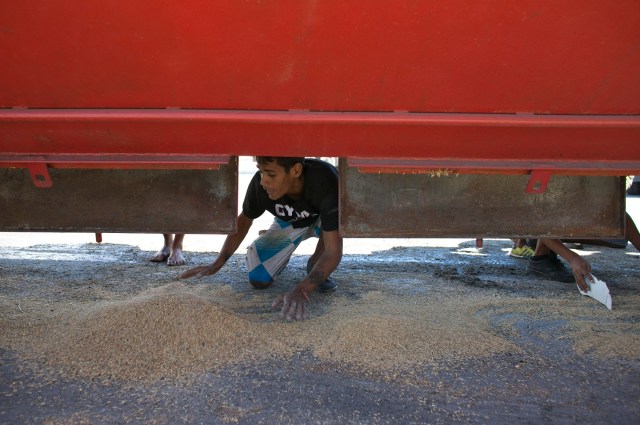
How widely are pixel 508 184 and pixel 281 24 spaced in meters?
1.43

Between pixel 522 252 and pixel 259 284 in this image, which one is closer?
pixel 259 284

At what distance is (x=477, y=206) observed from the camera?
2367 millimetres

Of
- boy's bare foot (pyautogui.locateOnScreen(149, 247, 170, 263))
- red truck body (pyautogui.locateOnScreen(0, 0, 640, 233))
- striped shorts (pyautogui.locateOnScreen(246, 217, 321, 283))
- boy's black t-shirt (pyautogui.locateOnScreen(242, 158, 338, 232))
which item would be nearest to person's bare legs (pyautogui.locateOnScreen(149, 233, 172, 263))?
boy's bare foot (pyautogui.locateOnScreen(149, 247, 170, 263))

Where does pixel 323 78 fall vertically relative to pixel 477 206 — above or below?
above

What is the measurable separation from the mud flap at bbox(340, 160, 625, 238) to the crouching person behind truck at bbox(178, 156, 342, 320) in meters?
0.40

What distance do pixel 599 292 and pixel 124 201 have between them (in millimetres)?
2491

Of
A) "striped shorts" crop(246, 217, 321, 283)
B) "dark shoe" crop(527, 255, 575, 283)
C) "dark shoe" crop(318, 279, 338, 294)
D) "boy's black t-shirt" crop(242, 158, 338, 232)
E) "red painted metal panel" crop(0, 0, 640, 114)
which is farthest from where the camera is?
"dark shoe" crop(527, 255, 575, 283)

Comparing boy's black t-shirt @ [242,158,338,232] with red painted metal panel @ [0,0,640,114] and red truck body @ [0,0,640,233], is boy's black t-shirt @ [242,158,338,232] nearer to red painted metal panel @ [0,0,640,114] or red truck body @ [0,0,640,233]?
red truck body @ [0,0,640,233]

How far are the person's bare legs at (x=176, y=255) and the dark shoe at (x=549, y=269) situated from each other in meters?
2.59

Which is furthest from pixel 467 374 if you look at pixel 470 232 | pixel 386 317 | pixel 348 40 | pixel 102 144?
pixel 102 144

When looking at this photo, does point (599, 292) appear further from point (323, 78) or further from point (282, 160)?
point (323, 78)

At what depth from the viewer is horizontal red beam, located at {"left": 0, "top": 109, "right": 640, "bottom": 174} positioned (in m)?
1.57

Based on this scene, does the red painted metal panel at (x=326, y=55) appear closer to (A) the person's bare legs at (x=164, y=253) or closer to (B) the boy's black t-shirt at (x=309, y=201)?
(B) the boy's black t-shirt at (x=309, y=201)

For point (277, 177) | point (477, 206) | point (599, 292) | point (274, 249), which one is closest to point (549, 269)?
point (599, 292)
